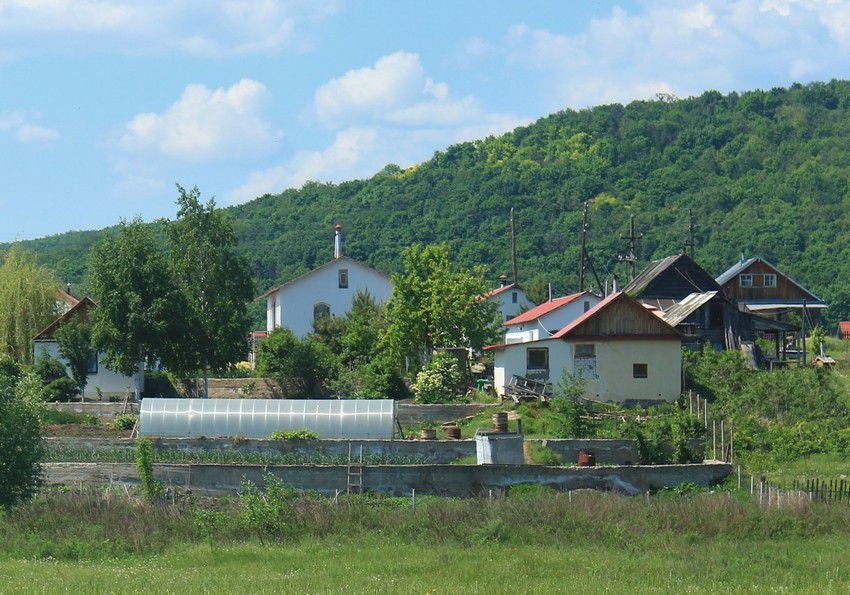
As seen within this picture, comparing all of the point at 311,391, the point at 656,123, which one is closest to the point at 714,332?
the point at 311,391

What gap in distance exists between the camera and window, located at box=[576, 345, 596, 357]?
1693 inches

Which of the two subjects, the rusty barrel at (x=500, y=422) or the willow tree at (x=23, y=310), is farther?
the willow tree at (x=23, y=310)

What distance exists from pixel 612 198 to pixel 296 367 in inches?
3013

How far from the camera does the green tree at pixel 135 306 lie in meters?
46.8

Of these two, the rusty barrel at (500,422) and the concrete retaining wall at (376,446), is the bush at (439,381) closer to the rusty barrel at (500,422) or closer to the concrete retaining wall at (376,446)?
the rusty barrel at (500,422)

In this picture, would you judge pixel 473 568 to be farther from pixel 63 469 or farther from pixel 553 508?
pixel 63 469

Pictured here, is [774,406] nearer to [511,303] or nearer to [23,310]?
[511,303]

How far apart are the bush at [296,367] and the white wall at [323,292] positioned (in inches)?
610

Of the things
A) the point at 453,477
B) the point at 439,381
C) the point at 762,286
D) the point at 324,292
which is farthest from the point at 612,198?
the point at 453,477

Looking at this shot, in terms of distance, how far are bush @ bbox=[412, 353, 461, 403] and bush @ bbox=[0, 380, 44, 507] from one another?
19888mm

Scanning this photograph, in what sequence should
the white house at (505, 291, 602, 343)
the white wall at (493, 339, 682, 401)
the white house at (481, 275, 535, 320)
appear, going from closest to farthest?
the white wall at (493, 339, 682, 401), the white house at (505, 291, 602, 343), the white house at (481, 275, 535, 320)

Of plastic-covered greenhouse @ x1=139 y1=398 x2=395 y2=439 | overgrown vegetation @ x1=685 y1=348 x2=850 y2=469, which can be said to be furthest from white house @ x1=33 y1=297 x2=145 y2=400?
overgrown vegetation @ x1=685 y1=348 x2=850 y2=469

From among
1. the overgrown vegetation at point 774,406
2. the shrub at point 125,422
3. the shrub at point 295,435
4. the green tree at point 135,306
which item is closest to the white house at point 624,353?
the overgrown vegetation at point 774,406

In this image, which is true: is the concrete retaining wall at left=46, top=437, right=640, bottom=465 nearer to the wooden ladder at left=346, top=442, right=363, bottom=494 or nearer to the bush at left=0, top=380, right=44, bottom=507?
the wooden ladder at left=346, top=442, right=363, bottom=494
